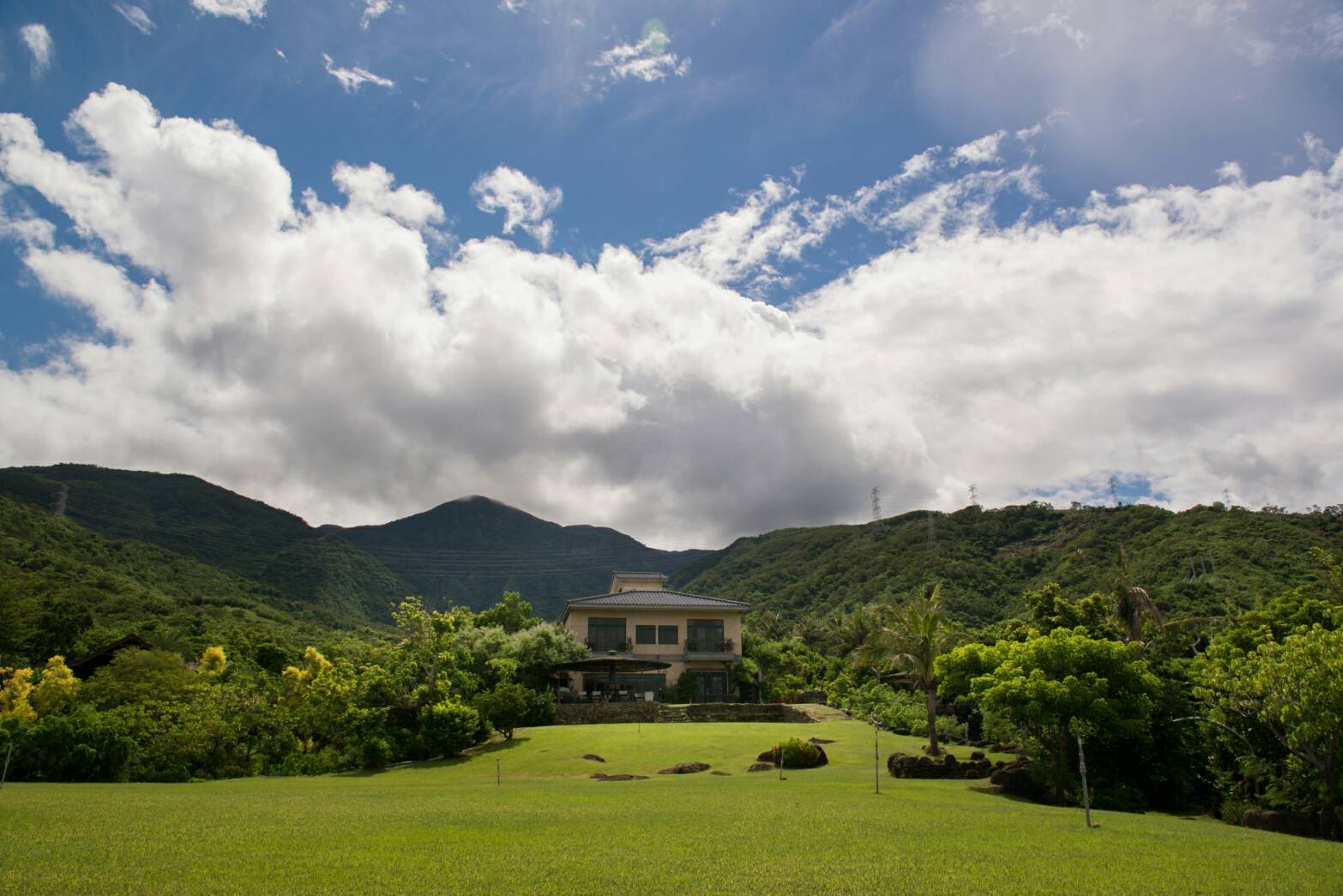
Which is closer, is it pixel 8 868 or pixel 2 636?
Result: pixel 8 868

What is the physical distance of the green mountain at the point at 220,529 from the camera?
102 m

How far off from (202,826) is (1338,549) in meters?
73.9

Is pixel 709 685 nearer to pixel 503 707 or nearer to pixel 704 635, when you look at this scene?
pixel 704 635

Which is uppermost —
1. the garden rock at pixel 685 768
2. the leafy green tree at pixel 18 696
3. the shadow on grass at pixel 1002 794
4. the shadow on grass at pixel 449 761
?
the leafy green tree at pixel 18 696

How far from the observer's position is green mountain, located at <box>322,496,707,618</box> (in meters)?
138

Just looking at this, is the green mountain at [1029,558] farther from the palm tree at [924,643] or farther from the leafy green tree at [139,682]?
the leafy green tree at [139,682]

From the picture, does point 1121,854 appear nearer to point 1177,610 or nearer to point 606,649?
point 606,649

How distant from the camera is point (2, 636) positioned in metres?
41.2

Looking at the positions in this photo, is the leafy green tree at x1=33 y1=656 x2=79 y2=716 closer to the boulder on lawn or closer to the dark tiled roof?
the dark tiled roof

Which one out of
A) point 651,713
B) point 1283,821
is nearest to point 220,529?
point 651,713

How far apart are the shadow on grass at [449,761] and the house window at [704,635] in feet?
64.3

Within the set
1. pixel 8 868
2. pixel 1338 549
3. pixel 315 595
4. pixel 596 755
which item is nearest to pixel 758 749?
pixel 596 755

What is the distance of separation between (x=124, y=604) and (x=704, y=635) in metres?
41.3

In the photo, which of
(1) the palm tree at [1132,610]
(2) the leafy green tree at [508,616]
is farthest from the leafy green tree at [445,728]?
(1) the palm tree at [1132,610]
